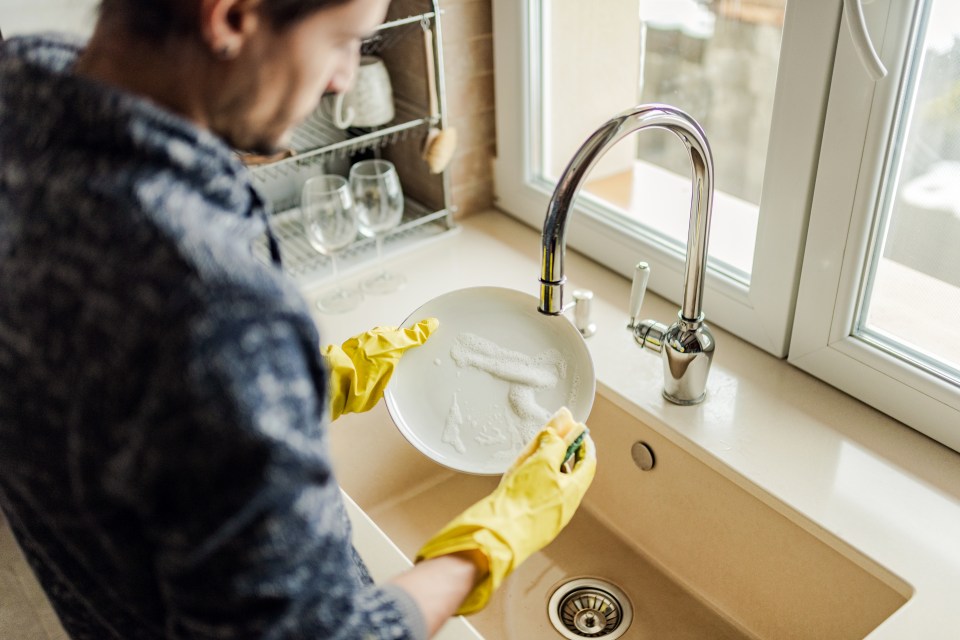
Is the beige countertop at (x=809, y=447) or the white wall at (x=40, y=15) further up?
the white wall at (x=40, y=15)

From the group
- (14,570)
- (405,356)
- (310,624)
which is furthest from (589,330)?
(14,570)

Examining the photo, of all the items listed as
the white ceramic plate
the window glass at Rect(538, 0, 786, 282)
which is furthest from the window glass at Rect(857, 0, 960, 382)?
the white ceramic plate

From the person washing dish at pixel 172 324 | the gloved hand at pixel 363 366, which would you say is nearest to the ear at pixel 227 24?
the person washing dish at pixel 172 324

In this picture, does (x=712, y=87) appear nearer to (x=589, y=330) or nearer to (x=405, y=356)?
(x=589, y=330)

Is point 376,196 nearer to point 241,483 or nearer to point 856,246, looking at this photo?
point 856,246

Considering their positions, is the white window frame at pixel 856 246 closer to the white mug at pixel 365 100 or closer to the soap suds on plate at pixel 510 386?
the soap suds on plate at pixel 510 386

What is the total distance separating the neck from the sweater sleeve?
0.48 feet

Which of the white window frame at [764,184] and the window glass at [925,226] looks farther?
the white window frame at [764,184]

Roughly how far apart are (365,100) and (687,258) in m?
0.64

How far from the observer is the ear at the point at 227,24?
19.2 inches

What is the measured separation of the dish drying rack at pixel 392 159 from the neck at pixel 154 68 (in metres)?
0.77

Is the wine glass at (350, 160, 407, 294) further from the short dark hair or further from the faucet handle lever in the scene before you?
the short dark hair

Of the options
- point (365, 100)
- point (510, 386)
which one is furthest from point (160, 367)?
point (365, 100)

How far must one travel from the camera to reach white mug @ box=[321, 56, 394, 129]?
53.6 inches
